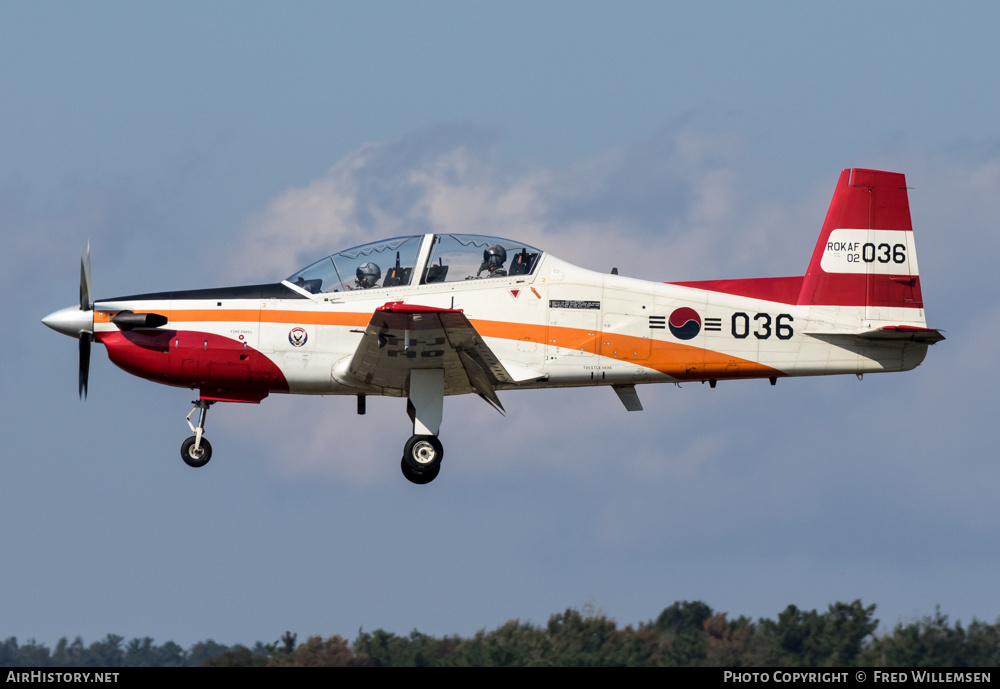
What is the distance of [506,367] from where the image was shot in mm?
15984

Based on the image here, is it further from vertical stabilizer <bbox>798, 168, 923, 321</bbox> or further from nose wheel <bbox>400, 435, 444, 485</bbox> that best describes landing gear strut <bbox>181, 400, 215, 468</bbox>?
vertical stabilizer <bbox>798, 168, 923, 321</bbox>

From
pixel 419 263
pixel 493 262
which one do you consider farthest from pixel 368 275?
pixel 493 262

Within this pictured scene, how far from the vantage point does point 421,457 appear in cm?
1570

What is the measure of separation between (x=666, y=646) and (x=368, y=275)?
8.11 meters

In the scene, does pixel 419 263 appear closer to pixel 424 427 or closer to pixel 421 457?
pixel 424 427

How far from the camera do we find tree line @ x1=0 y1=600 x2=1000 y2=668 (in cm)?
1850

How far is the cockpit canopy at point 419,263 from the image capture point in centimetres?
1583

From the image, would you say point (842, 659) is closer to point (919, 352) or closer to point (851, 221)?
point (919, 352)

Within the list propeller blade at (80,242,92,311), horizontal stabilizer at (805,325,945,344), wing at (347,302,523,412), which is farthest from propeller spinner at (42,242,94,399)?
horizontal stabilizer at (805,325,945,344)

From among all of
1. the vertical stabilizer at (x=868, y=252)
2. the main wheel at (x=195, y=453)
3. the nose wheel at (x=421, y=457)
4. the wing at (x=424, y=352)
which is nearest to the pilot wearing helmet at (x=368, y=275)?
the wing at (x=424, y=352)
